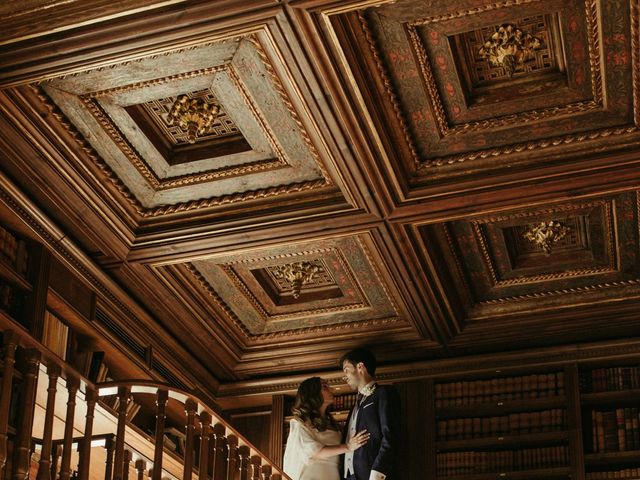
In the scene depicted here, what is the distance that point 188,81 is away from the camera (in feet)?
17.5

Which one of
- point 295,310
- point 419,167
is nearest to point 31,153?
point 419,167

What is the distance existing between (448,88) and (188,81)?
4.36 feet

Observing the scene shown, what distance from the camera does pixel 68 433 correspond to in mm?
4602

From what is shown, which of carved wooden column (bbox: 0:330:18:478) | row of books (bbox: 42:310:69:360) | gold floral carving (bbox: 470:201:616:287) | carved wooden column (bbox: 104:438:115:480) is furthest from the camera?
gold floral carving (bbox: 470:201:616:287)

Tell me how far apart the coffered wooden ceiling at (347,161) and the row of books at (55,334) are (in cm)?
52

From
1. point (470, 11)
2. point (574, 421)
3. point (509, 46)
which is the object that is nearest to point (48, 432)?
point (470, 11)

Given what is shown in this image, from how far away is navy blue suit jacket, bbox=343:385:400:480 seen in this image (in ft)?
21.7

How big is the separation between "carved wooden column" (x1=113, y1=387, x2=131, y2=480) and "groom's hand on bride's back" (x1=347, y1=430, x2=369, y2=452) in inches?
84.4

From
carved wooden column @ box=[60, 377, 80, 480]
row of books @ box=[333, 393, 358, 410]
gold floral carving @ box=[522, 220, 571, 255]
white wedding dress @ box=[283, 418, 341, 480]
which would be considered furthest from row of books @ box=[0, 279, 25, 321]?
gold floral carving @ box=[522, 220, 571, 255]

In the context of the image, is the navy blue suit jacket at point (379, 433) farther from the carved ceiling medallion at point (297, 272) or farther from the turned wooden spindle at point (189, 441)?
the turned wooden spindle at point (189, 441)

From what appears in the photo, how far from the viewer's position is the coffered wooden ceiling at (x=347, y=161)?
4.92 meters

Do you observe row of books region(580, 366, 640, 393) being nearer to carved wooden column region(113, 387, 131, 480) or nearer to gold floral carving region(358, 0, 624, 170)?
gold floral carving region(358, 0, 624, 170)

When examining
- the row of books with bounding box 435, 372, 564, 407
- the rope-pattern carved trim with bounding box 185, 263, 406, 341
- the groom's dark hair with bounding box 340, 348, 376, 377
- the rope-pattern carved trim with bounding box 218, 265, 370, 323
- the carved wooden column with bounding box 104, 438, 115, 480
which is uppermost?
the rope-pattern carved trim with bounding box 218, 265, 370, 323

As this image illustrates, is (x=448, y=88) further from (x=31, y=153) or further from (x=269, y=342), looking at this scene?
(x=269, y=342)
